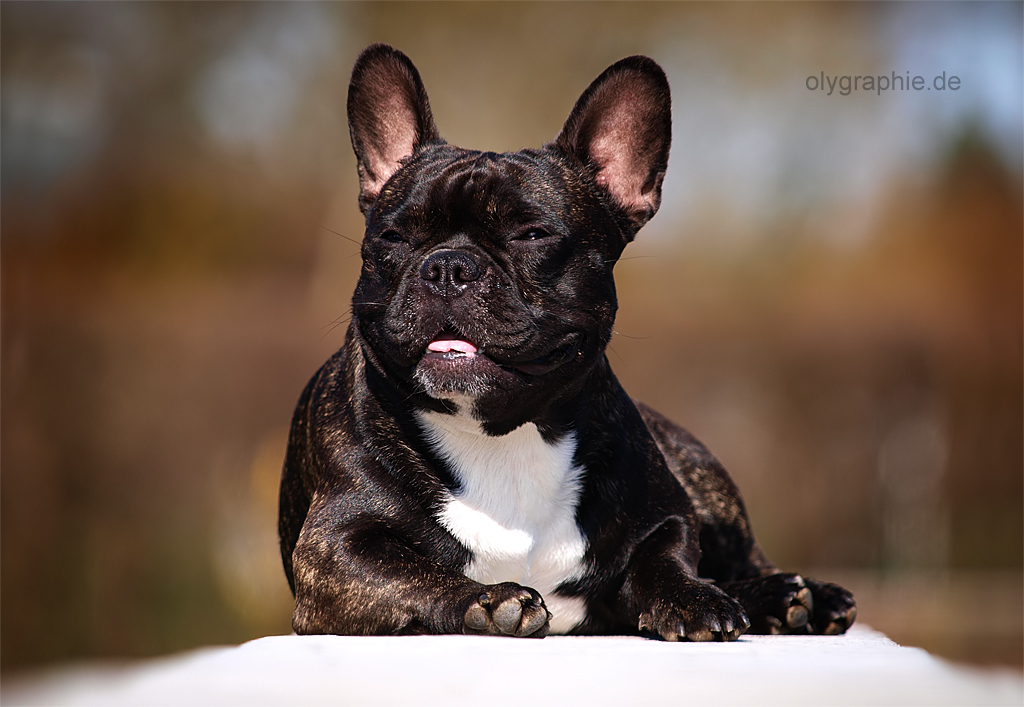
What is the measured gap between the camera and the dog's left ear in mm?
2838

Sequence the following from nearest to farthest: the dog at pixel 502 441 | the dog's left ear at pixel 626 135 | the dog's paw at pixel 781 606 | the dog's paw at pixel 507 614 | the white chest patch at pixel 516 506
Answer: the dog's paw at pixel 507 614, the dog at pixel 502 441, the white chest patch at pixel 516 506, the dog's paw at pixel 781 606, the dog's left ear at pixel 626 135

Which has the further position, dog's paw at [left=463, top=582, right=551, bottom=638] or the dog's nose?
the dog's nose

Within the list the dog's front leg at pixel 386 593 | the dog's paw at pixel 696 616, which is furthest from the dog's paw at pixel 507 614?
the dog's paw at pixel 696 616

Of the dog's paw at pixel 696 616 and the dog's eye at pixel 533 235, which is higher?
the dog's eye at pixel 533 235

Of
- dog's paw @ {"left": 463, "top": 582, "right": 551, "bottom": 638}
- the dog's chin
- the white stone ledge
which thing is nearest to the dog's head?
the dog's chin

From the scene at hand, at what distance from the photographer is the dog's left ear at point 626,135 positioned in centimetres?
284

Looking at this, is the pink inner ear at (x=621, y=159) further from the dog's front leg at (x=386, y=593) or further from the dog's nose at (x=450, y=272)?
the dog's front leg at (x=386, y=593)

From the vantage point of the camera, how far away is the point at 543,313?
2.41 metres

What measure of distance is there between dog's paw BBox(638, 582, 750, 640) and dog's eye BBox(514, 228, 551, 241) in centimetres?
87

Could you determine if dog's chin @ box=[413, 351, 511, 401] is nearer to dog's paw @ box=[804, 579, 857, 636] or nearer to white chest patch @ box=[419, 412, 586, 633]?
white chest patch @ box=[419, 412, 586, 633]

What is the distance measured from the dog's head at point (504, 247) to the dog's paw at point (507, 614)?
477mm

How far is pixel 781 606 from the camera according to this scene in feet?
8.66

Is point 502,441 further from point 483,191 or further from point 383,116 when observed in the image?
point 383,116

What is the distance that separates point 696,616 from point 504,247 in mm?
933
